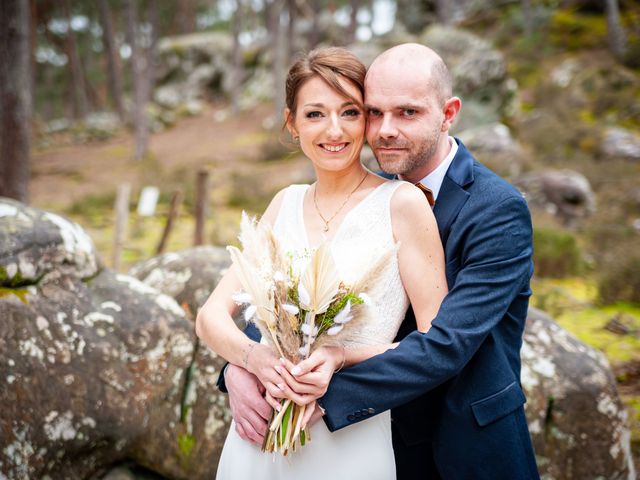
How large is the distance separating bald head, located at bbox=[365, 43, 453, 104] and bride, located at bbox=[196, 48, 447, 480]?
96 mm

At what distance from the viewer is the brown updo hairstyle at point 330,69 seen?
2.10 metres

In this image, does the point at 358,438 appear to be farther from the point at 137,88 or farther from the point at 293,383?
the point at 137,88

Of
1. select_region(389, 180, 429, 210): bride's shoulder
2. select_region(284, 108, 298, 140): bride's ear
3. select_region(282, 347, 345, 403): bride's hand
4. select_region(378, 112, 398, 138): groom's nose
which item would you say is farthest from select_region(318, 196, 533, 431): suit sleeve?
select_region(284, 108, 298, 140): bride's ear

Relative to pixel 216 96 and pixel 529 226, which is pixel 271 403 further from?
pixel 216 96

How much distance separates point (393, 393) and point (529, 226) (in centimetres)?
82

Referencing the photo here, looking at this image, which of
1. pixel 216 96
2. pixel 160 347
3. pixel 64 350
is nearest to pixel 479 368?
pixel 160 347

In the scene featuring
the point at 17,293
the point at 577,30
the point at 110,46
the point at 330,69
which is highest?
the point at 577,30

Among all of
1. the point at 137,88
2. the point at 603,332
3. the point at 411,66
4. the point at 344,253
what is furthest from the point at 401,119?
the point at 137,88

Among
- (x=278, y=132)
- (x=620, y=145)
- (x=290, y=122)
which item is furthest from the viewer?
(x=278, y=132)

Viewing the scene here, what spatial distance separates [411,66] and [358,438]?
1449mm

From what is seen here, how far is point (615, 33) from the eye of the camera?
66.7 feet

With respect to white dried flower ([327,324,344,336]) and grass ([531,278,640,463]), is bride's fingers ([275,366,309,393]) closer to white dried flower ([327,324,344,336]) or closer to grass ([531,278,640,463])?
white dried flower ([327,324,344,336])

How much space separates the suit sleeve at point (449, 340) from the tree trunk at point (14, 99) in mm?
5859

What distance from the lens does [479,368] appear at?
2.06m
